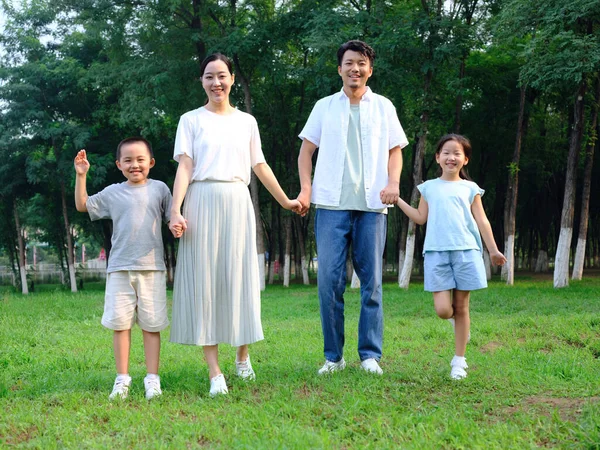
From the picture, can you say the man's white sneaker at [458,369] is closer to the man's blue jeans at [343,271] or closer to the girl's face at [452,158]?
the man's blue jeans at [343,271]

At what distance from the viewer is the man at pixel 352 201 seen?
496 centimetres

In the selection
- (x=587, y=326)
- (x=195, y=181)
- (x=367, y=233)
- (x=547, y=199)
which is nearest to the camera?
(x=195, y=181)

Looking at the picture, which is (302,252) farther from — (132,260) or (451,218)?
(132,260)

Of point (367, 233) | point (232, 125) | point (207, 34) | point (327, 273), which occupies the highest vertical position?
point (207, 34)

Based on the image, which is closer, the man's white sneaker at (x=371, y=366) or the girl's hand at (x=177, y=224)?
the girl's hand at (x=177, y=224)

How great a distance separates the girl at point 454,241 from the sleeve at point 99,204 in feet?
7.20

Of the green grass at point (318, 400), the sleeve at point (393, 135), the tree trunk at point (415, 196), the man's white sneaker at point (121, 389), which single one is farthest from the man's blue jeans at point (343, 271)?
the tree trunk at point (415, 196)

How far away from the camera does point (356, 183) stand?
496cm

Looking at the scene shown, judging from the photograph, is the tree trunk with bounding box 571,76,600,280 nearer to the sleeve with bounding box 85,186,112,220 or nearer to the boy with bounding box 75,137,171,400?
the boy with bounding box 75,137,171,400

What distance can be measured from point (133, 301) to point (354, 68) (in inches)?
92.7

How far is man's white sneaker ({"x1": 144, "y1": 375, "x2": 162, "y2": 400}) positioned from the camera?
175 inches

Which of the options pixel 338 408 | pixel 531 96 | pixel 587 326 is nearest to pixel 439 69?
pixel 531 96

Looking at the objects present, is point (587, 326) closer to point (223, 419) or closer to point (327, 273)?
point (327, 273)

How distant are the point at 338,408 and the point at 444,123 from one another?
1904 cm
